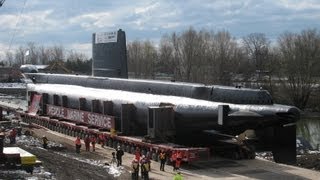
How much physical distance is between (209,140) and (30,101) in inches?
890

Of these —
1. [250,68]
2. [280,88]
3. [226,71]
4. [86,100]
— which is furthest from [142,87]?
[250,68]

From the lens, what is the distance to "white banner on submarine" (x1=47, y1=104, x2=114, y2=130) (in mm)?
31553

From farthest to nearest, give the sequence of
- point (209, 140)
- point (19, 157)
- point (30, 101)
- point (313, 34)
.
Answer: point (313, 34), point (30, 101), point (209, 140), point (19, 157)

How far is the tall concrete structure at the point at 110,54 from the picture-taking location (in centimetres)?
3694

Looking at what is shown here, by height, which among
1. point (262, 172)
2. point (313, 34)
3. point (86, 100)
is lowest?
point (262, 172)

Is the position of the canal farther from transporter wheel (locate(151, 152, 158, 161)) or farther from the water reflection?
transporter wheel (locate(151, 152, 158, 161))

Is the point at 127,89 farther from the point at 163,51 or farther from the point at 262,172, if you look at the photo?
the point at 163,51

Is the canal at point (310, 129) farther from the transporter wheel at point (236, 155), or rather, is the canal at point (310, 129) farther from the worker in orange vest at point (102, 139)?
the worker in orange vest at point (102, 139)

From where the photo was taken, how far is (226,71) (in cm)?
9150

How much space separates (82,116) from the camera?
35.2 m

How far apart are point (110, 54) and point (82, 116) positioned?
209 inches

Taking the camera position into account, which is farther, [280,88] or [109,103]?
[280,88]

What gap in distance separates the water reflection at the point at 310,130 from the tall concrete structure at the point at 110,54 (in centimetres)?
1750

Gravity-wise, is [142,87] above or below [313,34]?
below
